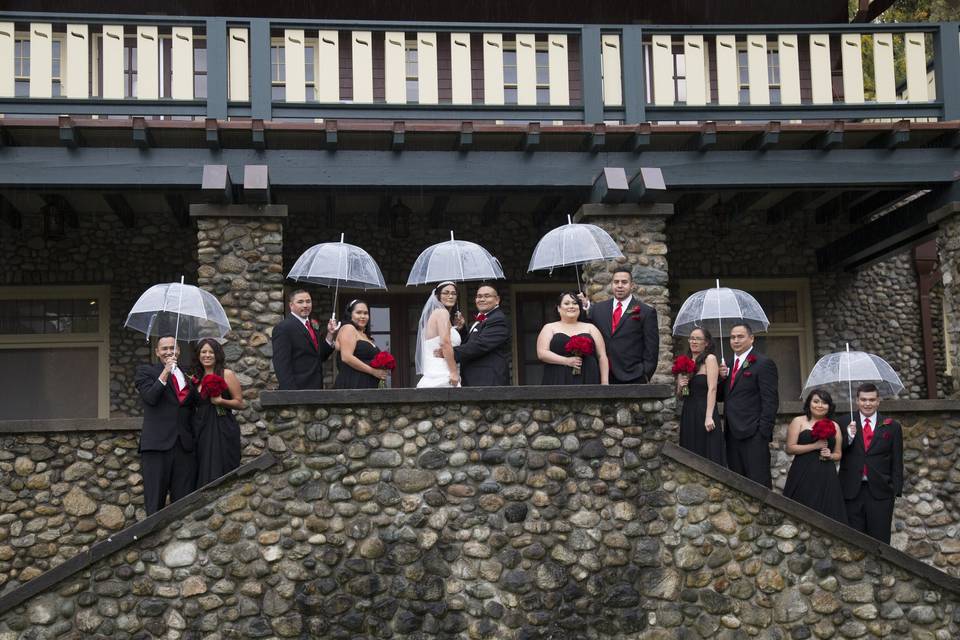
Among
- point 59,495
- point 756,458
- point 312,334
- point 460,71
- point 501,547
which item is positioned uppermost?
point 460,71

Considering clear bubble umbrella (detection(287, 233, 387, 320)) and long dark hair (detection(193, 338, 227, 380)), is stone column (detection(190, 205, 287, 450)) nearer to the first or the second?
clear bubble umbrella (detection(287, 233, 387, 320))

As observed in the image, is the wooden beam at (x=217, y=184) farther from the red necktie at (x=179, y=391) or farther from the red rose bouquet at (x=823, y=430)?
the red rose bouquet at (x=823, y=430)

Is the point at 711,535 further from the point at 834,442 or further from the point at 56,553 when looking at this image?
the point at 56,553

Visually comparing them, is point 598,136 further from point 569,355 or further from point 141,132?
point 141,132

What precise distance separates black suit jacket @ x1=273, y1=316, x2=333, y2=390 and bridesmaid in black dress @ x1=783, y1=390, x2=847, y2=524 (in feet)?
11.3

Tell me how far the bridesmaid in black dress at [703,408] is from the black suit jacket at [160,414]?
3508 millimetres

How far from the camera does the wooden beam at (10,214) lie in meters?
11.7

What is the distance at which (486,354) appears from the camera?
764cm

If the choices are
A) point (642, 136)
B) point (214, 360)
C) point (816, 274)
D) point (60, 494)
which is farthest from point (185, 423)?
point (816, 274)

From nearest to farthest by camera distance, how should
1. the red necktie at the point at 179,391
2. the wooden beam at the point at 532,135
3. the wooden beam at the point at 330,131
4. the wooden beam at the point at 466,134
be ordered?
the red necktie at the point at 179,391 → the wooden beam at the point at 330,131 → the wooden beam at the point at 466,134 → the wooden beam at the point at 532,135

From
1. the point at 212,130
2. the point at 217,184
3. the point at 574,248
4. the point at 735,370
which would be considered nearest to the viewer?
the point at 735,370

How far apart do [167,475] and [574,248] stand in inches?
133

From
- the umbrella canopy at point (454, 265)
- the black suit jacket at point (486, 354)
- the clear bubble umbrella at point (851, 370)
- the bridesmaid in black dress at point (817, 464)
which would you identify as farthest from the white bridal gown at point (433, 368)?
the clear bubble umbrella at point (851, 370)

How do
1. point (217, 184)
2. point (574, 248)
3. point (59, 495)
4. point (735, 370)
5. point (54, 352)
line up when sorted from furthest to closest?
point (54, 352), point (217, 184), point (59, 495), point (574, 248), point (735, 370)
